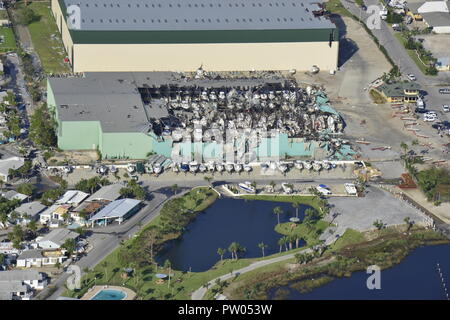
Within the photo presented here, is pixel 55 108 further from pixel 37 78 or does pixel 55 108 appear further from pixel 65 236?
pixel 65 236

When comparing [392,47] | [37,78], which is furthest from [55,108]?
[392,47]

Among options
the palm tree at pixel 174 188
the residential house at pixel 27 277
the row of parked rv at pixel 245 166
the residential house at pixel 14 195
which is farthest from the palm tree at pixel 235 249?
the residential house at pixel 14 195

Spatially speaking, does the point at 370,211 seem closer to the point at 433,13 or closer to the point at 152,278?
the point at 152,278

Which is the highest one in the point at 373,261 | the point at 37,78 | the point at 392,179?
the point at 37,78

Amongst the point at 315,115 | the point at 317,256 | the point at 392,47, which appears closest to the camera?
the point at 317,256

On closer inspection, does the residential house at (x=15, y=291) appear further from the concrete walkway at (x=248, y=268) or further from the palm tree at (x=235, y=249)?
the palm tree at (x=235, y=249)

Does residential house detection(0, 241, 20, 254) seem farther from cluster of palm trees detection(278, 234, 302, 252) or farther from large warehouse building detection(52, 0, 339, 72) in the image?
large warehouse building detection(52, 0, 339, 72)

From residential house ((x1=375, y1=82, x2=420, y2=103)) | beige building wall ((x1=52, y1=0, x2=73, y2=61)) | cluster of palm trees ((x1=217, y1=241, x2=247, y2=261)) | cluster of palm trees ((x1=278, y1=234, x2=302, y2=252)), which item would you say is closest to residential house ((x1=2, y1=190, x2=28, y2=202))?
cluster of palm trees ((x1=217, y1=241, x2=247, y2=261))
